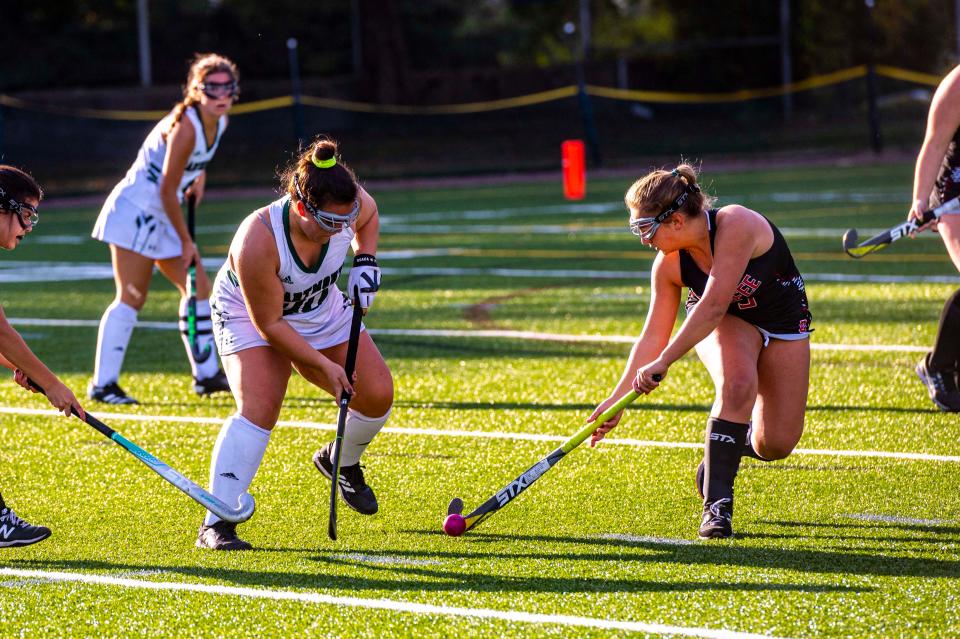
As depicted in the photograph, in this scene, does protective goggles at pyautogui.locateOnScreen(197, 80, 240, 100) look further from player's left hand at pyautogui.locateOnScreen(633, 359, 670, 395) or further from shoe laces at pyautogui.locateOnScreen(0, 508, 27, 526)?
player's left hand at pyautogui.locateOnScreen(633, 359, 670, 395)

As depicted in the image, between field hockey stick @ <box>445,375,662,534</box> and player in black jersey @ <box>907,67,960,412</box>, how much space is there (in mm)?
1962

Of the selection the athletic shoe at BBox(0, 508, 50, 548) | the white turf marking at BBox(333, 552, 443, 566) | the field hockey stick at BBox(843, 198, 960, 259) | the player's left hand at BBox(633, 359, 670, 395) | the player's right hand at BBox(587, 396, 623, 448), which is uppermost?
the field hockey stick at BBox(843, 198, 960, 259)

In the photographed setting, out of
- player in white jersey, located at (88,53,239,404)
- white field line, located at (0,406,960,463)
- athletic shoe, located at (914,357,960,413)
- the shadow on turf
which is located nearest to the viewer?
the shadow on turf

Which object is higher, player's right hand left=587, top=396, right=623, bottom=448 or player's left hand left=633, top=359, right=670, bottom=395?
player's left hand left=633, top=359, right=670, bottom=395

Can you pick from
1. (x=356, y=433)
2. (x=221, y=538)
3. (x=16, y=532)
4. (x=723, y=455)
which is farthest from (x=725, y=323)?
(x=16, y=532)

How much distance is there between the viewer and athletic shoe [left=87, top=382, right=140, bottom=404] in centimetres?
740

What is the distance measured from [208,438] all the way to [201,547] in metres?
1.83

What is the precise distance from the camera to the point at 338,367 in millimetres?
4840

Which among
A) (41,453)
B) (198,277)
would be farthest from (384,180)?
(41,453)

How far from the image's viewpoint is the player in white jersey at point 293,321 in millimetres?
4660

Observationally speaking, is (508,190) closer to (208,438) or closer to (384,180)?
(384,180)

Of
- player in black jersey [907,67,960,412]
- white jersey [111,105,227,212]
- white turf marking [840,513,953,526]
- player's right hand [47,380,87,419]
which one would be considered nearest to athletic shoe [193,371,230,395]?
white jersey [111,105,227,212]

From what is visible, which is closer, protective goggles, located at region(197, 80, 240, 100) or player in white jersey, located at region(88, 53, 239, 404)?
protective goggles, located at region(197, 80, 240, 100)

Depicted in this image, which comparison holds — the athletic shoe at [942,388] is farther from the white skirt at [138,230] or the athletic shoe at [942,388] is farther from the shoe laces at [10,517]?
the shoe laces at [10,517]
